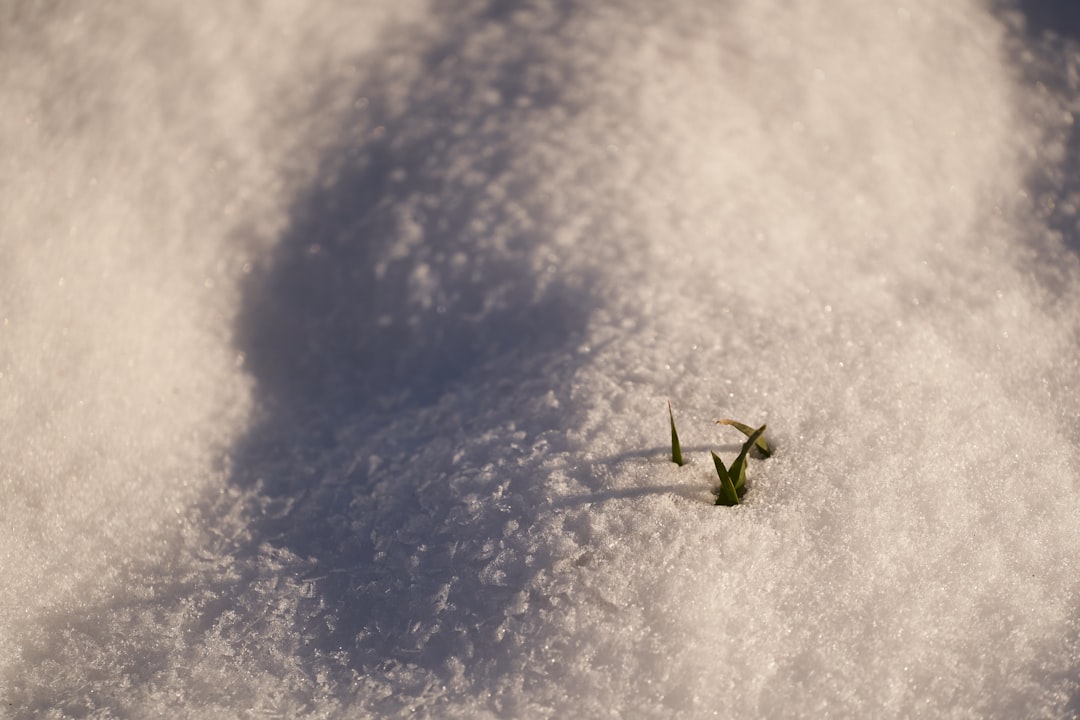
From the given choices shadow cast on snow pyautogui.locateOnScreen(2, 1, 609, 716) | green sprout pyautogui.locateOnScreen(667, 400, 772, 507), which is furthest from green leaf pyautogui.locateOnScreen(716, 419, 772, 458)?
shadow cast on snow pyautogui.locateOnScreen(2, 1, 609, 716)

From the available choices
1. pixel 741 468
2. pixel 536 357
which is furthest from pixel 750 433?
pixel 536 357

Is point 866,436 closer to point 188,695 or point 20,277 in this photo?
point 188,695

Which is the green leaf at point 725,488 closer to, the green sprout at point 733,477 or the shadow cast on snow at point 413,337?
the green sprout at point 733,477

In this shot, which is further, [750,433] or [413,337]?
[413,337]

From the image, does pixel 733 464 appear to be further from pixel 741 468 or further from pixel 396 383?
pixel 396 383

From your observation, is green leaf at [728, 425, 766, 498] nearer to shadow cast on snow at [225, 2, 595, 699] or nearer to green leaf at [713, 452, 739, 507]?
green leaf at [713, 452, 739, 507]
